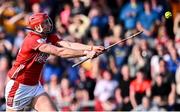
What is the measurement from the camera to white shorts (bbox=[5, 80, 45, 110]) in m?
10.5

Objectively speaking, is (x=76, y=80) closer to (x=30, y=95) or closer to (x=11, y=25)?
(x=11, y=25)

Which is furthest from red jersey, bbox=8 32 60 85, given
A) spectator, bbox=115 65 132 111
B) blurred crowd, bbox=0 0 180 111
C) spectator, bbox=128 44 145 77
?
spectator, bbox=128 44 145 77

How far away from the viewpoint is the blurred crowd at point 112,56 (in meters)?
14.4

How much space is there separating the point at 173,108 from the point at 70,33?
12.6ft

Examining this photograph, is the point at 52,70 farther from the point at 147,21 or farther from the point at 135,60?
the point at 147,21

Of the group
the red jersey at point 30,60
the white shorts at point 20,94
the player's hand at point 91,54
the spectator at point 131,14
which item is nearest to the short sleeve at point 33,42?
the red jersey at point 30,60

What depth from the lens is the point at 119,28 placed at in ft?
52.1

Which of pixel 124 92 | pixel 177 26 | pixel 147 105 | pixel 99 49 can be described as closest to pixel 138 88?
pixel 124 92

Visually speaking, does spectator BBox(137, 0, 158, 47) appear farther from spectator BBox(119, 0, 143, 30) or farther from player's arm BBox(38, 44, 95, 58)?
player's arm BBox(38, 44, 95, 58)

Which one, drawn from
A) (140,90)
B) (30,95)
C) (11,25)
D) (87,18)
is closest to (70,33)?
(87,18)

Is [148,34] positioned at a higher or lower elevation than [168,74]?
higher

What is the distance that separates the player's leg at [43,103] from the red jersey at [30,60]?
0.80 ft

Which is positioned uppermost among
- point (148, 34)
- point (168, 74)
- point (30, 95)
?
point (148, 34)

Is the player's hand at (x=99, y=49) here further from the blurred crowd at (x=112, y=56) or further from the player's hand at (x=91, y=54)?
the blurred crowd at (x=112, y=56)
